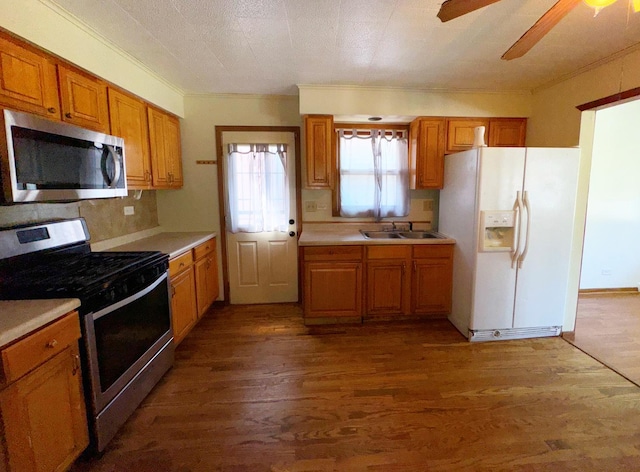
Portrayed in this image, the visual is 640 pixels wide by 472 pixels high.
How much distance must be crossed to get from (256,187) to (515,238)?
2563 mm

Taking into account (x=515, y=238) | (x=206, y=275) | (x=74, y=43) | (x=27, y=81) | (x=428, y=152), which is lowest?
Answer: (x=206, y=275)

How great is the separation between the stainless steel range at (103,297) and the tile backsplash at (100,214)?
0.11 m

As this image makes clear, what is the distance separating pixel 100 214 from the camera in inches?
99.0

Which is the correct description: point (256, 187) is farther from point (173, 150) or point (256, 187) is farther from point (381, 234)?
point (381, 234)

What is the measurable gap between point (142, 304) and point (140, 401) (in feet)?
1.99

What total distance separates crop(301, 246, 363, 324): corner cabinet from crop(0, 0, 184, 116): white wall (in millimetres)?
1965

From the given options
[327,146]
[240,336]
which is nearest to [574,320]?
[327,146]

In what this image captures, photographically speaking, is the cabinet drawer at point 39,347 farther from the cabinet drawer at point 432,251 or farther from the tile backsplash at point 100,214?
the cabinet drawer at point 432,251

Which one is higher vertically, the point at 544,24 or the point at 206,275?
the point at 544,24

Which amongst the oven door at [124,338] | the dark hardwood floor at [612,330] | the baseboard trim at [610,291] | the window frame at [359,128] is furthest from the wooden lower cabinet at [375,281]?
the baseboard trim at [610,291]

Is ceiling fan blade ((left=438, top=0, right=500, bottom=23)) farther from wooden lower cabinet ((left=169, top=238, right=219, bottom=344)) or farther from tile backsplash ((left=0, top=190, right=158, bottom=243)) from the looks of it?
tile backsplash ((left=0, top=190, right=158, bottom=243))

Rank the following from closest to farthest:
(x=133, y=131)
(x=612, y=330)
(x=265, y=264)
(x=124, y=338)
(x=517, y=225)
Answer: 1. (x=124, y=338)
2. (x=133, y=131)
3. (x=517, y=225)
4. (x=612, y=330)
5. (x=265, y=264)

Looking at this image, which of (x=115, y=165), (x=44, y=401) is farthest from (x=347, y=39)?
(x=44, y=401)

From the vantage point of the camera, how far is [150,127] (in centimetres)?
274
